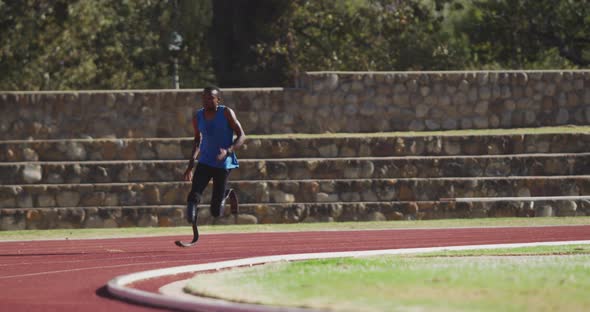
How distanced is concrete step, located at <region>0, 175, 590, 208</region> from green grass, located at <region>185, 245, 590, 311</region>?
10.6 m

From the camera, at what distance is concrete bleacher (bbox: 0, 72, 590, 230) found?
25.0 m

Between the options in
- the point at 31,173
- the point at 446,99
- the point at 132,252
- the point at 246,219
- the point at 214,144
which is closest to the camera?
the point at 214,144

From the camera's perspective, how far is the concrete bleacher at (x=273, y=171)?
25.0 m

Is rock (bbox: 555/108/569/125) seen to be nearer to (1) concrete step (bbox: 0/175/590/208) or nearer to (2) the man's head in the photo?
(1) concrete step (bbox: 0/175/590/208)

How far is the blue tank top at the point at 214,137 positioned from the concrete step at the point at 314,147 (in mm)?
8892

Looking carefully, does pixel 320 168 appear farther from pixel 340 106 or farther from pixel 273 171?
pixel 340 106

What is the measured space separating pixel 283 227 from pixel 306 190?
1675 millimetres

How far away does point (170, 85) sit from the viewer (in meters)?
54.0

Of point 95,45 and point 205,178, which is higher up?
point 95,45

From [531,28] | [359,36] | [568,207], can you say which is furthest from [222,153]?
[531,28]

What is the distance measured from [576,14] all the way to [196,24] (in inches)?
428

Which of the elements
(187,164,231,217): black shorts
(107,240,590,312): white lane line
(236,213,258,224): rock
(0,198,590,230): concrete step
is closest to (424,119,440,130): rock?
(0,198,590,230): concrete step

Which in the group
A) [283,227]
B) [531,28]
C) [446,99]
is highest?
[531,28]

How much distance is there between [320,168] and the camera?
25.9m
